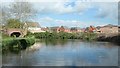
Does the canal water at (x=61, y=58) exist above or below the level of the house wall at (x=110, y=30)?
below

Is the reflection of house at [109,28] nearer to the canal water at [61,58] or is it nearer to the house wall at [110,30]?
the house wall at [110,30]

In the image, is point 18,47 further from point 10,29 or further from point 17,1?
point 10,29

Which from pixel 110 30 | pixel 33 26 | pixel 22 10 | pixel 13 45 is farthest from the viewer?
pixel 110 30

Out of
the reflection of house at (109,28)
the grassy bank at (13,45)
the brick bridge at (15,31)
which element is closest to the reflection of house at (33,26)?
the brick bridge at (15,31)

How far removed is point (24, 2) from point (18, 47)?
20.8 feet

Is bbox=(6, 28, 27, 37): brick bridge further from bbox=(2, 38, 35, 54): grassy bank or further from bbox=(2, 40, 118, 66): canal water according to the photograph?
bbox=(2, 40, 118, 66): canal water

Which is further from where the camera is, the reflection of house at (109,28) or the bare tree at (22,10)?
the reflection of house at (109,28)

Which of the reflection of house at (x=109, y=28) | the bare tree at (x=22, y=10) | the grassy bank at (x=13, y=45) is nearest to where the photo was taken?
the grassy bank at (x=13, y=45)

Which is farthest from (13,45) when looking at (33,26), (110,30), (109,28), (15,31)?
(110,30)

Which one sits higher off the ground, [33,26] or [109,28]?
[33,26]

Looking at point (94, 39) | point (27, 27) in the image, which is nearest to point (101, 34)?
point (94, 39)

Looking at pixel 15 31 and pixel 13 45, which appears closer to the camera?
pixel 13 45

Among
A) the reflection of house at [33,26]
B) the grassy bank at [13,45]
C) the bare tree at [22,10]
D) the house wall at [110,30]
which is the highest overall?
the bare tree at [22,10]

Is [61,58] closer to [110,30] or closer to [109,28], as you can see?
[109,28]
